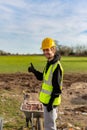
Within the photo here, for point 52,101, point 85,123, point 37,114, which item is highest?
point 52,101

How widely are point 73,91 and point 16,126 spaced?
18.2ft

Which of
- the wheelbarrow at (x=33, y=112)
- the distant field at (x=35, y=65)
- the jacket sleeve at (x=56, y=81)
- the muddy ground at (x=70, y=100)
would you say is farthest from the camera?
the distant field at (x=35, y=65)

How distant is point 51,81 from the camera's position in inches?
218

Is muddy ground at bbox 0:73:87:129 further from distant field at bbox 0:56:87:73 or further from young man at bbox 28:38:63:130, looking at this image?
distant field at bbox 0:56:87:73

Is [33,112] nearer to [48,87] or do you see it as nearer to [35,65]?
[48,87]

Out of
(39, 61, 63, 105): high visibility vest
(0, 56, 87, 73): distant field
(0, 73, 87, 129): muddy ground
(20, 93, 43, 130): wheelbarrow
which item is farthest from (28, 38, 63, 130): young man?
(0, 56, 87, 73): distant field

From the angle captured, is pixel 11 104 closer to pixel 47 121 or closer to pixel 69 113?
pixel 69 113

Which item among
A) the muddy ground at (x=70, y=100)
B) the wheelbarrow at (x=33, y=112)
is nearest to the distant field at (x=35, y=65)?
the muddy ground at (x=70, y=100)

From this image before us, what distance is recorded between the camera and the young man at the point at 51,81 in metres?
5.45

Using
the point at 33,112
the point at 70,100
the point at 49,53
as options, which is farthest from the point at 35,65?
the point at 49,53

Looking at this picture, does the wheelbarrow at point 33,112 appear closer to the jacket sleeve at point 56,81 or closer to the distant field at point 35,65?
the jacket sleeve at point 56,81

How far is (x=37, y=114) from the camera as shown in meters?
6.80

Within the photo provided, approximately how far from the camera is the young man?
5.45m

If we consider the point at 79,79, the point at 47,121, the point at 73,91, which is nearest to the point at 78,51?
the point at 79,79
